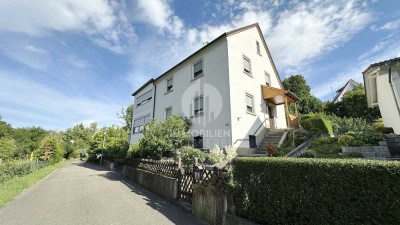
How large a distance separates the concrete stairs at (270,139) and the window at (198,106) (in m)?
5.21

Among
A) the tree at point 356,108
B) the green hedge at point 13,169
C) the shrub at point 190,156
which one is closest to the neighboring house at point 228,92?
the shrub at point 190,156

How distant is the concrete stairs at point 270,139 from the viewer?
1493 centimetres

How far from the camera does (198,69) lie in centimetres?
1795

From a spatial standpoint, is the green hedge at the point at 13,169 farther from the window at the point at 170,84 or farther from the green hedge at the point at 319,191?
the green hedge at the point at 319,191

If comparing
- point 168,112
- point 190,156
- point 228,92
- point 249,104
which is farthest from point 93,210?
point 168,112

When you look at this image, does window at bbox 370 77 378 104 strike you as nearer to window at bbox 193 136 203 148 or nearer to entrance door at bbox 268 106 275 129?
entrance door at bbox 268 106 275 129

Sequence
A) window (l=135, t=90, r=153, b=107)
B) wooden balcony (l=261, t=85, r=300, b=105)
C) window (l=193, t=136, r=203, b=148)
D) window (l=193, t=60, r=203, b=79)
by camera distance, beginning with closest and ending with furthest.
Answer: window (l=193, t=136, r=203, b=148) → wooden balcony (l=261, t=85, r=300, b=105) → window (l=193, t=60, r=203, b=79) → window (l=135, t=90, r=153, b=107)

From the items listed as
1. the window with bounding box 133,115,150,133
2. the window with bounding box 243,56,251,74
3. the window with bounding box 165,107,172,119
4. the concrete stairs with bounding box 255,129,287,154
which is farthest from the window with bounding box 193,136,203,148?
the window with bounding box 133,115,150,133

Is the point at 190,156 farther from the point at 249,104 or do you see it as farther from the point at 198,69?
the point at 198,69

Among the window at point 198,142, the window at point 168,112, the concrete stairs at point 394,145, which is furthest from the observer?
the window at point 168,112

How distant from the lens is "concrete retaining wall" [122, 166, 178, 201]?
8436 millimetres

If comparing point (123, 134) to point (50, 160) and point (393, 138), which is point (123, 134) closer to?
point (50, 160)

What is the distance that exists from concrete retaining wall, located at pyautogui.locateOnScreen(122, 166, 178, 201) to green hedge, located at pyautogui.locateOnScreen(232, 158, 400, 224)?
13.4 ft

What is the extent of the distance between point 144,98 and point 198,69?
11465 millimetres
